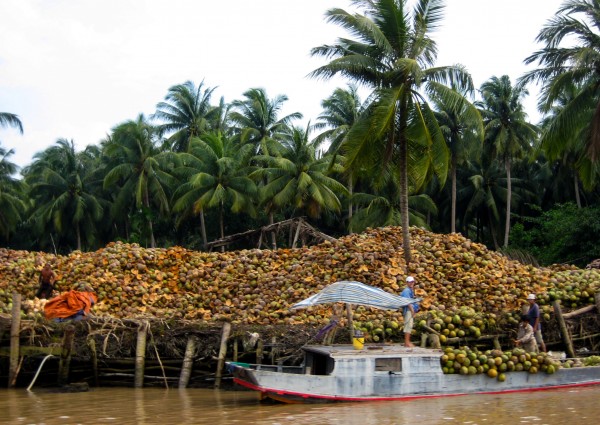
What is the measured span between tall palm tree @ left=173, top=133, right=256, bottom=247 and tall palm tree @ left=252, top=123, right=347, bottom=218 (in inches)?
65.0

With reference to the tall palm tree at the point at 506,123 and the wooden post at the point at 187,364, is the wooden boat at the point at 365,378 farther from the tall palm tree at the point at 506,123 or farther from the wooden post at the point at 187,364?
the tall palm tree at the point at 506,123

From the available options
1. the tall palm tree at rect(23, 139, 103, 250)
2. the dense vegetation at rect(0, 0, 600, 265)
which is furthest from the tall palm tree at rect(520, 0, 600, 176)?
the tall palm tree at rect(23, 139, 103, 250)

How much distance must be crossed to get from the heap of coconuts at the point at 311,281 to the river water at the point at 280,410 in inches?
110

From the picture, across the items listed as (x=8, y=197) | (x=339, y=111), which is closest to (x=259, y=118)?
(x=339, y=111)

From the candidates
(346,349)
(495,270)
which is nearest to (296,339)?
(346,349)

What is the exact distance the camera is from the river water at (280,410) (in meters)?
11.1

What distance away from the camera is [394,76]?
1883 cm

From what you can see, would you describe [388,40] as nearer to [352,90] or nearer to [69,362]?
[69,362]

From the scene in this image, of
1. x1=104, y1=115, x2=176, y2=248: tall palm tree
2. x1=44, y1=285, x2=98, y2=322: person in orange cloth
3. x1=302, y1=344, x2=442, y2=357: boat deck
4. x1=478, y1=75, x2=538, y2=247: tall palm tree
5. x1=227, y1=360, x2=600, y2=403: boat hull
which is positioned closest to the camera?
x1=227, y1=360, x2=600, y2=403: boat hull

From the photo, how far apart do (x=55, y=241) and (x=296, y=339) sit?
42.6 metres

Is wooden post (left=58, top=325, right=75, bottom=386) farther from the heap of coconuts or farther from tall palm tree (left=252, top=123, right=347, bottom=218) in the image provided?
tall palm tree (left=252, top=123, right=347, bottom=218)

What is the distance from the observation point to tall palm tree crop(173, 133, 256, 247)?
37281 mm

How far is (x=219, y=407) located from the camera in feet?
41.7

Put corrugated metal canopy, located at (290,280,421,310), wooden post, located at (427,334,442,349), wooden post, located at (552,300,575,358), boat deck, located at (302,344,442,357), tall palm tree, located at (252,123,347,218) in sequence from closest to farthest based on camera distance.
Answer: boat deck, located at (302,344,442,357) < corrugated metal canopy, located at (290,280,421,310) < wooden post, located at (427,334,442,349) < wooden post, located at (552,300,575,358) < tall palm tree, located at (252,123,347,218)
